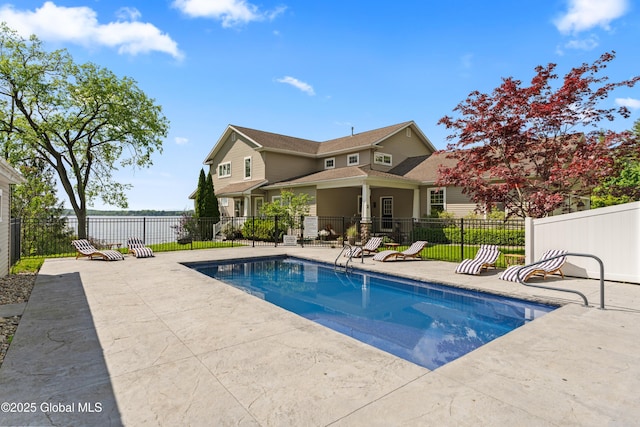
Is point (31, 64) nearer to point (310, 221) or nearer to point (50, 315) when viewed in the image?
point (310, 221)

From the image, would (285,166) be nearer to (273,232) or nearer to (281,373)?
(273,232)

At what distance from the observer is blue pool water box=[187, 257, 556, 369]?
570cm

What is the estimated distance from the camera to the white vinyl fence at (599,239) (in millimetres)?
8125

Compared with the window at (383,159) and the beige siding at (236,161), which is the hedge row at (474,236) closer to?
the window at (383,159)

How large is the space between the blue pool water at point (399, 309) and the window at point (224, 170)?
1752 cm

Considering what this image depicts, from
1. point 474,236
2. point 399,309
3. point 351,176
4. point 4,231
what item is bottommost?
point 399,309

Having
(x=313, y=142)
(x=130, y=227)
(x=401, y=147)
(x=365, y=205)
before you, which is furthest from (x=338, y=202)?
(x=130, y=227)

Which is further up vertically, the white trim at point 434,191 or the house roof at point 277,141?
the house roof at point 277,141

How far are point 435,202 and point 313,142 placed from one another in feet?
42.5

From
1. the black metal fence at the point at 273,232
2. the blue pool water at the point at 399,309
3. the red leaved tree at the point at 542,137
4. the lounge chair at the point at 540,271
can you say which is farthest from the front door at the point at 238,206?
the lounge chair at the point at 540,271

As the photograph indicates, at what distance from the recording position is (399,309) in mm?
7684

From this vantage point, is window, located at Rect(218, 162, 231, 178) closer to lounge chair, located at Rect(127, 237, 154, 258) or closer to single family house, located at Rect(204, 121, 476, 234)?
single family house, located at Rect(204, 121, 476, 234)

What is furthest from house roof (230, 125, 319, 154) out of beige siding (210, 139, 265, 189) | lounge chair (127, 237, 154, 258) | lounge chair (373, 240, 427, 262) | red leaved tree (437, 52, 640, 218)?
red leaved tree (437, 52, 640, 218)

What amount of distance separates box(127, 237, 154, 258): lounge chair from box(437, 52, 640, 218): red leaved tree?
12.3 m
